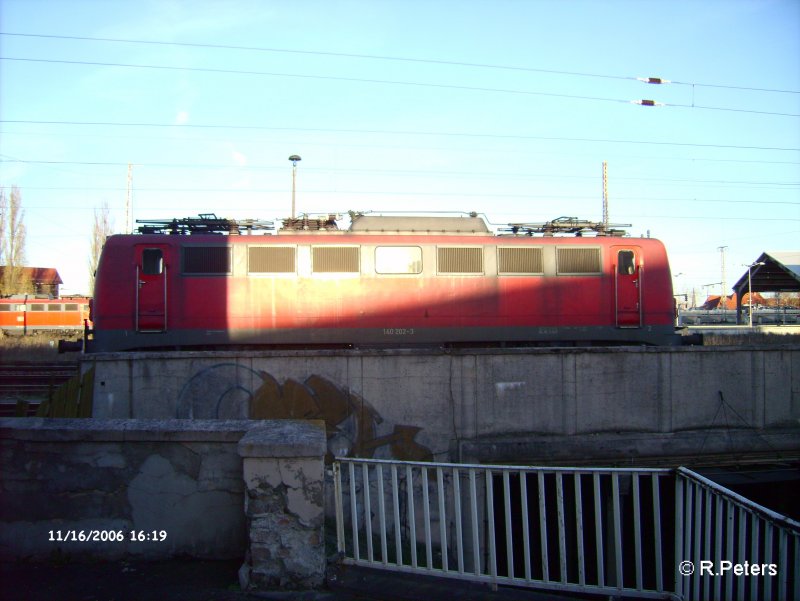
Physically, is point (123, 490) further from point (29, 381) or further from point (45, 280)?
point (45, 280)

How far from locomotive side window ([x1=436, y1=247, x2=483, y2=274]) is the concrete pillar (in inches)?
395

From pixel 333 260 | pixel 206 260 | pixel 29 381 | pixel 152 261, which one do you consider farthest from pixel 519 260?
pixel 29 381

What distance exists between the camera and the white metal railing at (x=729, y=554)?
12.1 ft

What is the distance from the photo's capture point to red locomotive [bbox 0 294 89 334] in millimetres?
39625

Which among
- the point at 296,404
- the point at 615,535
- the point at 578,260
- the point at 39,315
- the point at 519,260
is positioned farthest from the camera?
the point at 39,315

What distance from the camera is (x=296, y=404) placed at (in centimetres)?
970

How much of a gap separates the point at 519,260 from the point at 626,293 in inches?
121

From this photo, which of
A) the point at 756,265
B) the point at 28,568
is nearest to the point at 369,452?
the point at 28,568

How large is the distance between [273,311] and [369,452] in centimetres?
505

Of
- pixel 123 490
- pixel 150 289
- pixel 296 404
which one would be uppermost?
pixel 150 289

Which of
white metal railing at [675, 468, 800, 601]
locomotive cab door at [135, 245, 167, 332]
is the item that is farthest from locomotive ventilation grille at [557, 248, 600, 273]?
locomotive cab door at [135, 245, 167, 332]

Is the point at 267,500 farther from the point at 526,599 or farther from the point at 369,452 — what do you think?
the point at 369,452

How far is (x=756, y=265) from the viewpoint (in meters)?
27.1
